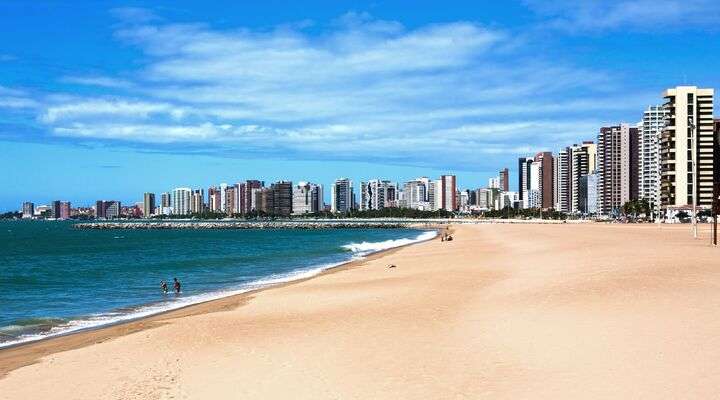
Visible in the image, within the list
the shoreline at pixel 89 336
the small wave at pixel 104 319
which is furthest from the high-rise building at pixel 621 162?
the shoreline at pixel 89 336

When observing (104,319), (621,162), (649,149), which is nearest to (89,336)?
(104,319)

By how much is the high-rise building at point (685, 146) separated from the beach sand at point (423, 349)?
3935 inches

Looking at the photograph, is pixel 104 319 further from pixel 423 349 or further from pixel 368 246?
pixel 368 246

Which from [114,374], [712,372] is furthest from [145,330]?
[712,372]

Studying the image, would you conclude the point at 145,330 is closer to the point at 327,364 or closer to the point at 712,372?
the point at 327,364

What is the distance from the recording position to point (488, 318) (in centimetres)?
1362

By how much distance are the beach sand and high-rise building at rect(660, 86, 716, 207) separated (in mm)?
99954

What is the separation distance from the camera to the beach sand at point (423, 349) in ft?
28.5

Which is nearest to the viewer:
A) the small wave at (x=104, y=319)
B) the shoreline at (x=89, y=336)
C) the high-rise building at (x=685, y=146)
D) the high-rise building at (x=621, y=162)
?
the shoreline at (x=89, y=336)

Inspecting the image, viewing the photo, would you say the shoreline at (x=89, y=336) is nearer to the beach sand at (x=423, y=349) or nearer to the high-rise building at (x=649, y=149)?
the beach sand at (x=423, y=349)

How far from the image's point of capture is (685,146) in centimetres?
10975

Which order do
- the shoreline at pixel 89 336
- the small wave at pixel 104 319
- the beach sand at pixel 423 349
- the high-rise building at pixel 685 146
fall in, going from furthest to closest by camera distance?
the high-rise building at pixel 685 146
the small wave at pixel 104 319
the shoreline at pixel 89 336
the beach sand at pixel 423 349

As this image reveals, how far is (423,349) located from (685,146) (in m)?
112

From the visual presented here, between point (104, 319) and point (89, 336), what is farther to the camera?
point (104, 319)
